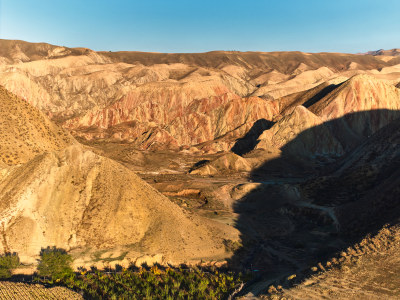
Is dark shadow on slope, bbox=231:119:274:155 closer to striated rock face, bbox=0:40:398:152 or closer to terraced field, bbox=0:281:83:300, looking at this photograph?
striated rock face, bbox=0:40:398:152

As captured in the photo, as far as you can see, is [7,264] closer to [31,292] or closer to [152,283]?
[31,292]

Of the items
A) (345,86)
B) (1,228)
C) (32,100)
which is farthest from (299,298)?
(32,100)

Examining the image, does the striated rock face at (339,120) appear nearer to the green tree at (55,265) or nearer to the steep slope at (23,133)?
the steep slope at (23,133)

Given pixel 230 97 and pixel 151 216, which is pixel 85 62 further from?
pixel 151 216

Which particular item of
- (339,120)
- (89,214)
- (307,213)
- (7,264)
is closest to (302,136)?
(339,120)

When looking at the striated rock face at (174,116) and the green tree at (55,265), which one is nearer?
the green tree at (55,265)

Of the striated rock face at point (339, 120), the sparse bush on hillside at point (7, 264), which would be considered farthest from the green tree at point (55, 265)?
the striated rock face at point (339, 120)
